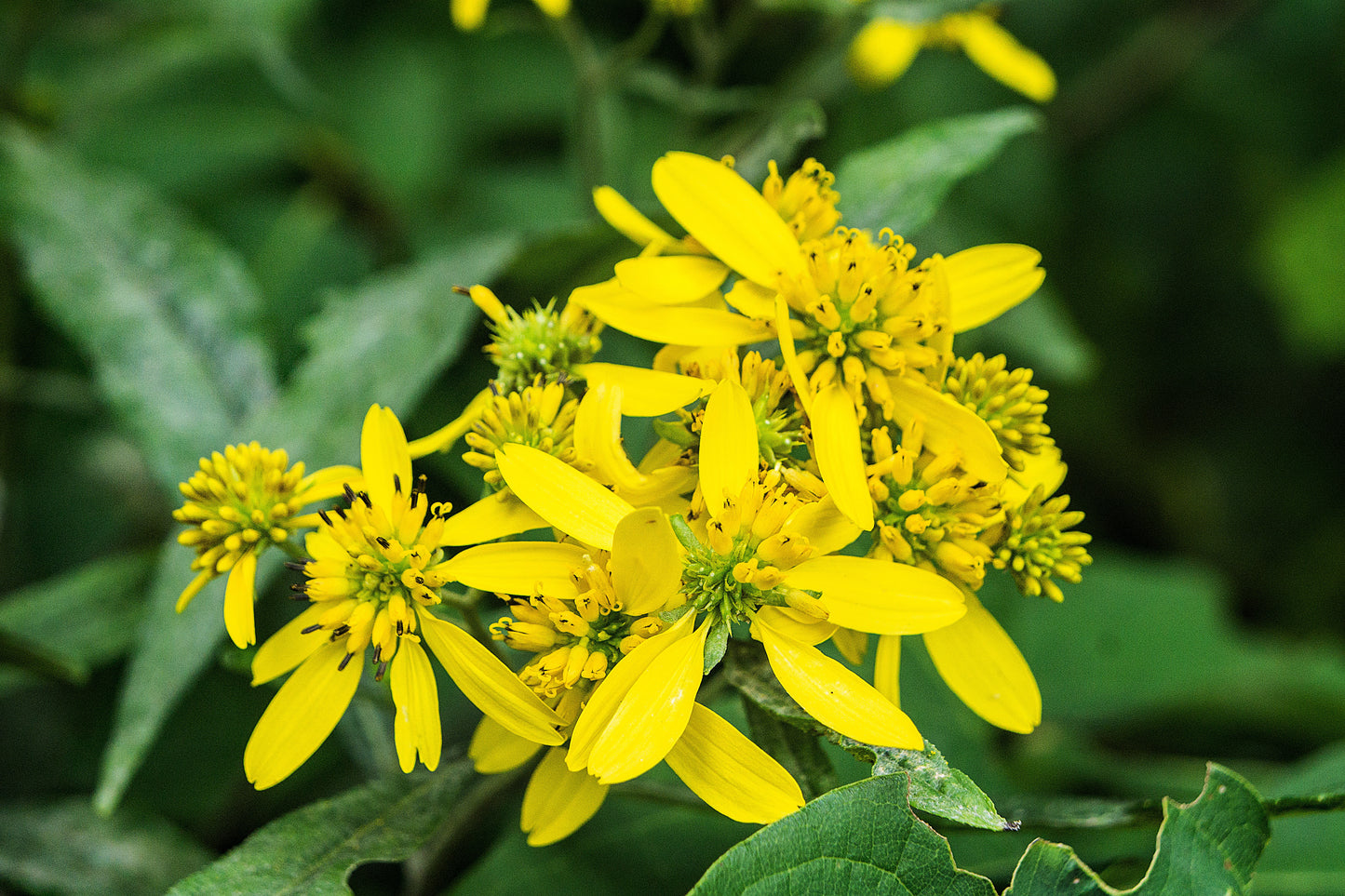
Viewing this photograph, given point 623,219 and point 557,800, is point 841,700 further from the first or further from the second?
point 623,219

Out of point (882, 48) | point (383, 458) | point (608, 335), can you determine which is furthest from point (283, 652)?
point (882, 48)

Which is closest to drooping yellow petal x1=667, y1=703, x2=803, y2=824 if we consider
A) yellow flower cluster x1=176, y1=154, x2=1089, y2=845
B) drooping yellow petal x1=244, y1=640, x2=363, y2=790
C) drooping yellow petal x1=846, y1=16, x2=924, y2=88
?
yellow flower cluster x1=176, y1=154, x2=1089, y2=845

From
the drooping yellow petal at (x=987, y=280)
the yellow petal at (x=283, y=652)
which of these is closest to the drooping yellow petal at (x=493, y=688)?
the yellow petal at (x=283, y=652)

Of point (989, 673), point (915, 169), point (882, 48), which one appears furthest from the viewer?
point (882, 48)

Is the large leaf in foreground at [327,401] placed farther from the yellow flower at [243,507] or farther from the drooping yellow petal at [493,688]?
the drooping yellow petal at [493,688]

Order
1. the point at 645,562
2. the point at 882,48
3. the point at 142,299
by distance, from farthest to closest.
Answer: the point at 882,48, the point at 142,299, the point at 645,562

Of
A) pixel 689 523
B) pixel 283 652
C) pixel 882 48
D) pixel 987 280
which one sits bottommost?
pixel 283 652

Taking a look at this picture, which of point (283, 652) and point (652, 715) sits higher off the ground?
point (652, 715)

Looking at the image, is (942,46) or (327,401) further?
(942,46)
